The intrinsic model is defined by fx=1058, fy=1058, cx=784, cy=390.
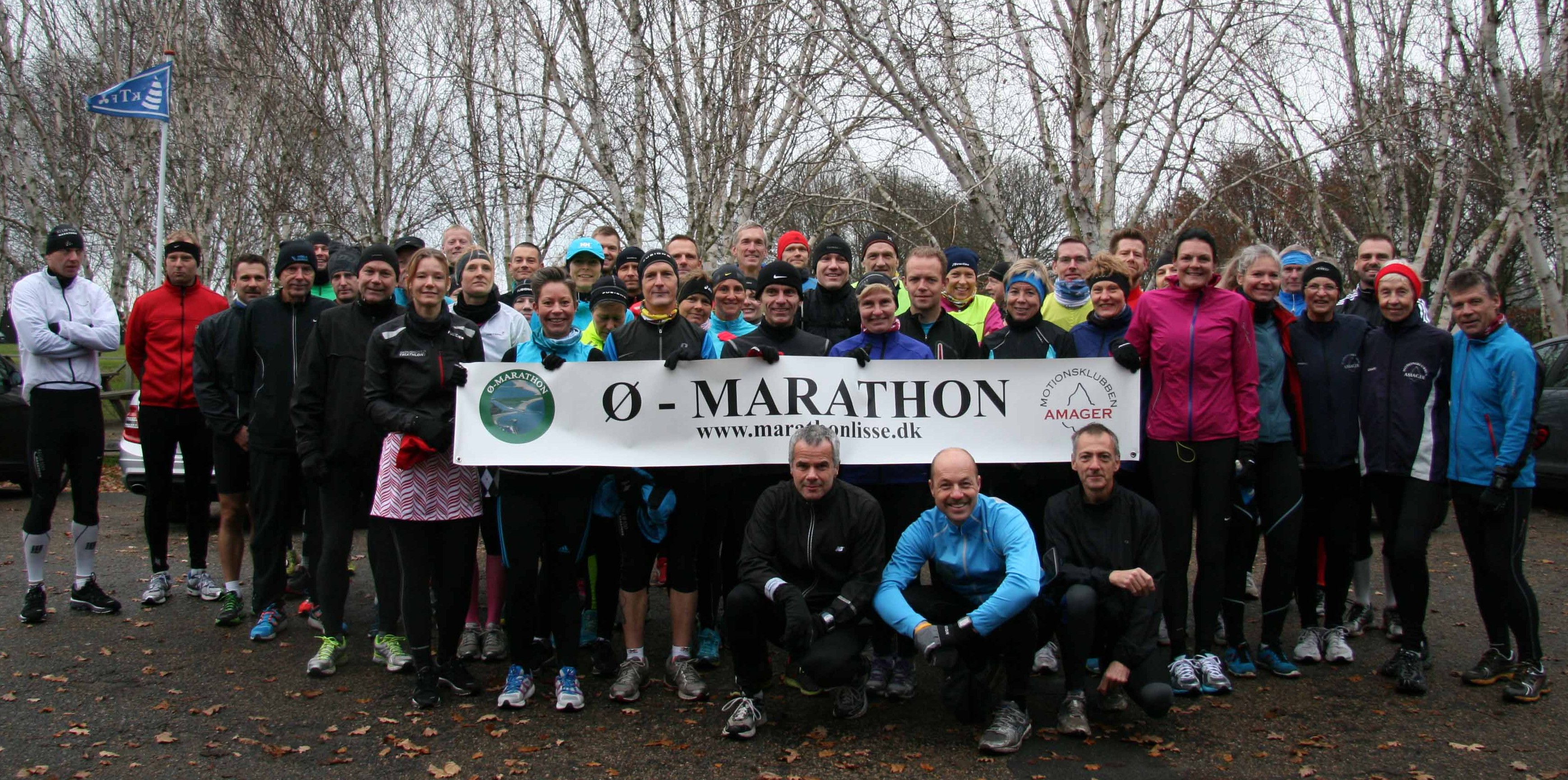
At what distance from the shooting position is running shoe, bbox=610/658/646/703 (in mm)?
4996

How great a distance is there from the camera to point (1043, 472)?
18.9 feet

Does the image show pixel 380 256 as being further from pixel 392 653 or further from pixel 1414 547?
pixel 1414 547

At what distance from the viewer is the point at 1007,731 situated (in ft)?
14.5

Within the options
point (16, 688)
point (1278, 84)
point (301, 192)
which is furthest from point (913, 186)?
point (16, 688)

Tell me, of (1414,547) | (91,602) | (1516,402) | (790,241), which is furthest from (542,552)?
(1516,402)

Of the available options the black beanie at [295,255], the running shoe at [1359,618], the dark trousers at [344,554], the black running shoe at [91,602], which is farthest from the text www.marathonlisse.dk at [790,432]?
the black running shoe at [91,602]

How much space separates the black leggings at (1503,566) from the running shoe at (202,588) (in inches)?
281

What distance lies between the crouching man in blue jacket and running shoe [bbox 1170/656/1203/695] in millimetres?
978

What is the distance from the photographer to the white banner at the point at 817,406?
5.44 metres

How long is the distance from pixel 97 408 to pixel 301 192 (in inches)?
849

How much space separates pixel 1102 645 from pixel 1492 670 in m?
2.06

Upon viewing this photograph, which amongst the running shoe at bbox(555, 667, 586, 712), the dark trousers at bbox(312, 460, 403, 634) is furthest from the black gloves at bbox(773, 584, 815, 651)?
the dark trousers at bbox(312, 460, 403, 634)

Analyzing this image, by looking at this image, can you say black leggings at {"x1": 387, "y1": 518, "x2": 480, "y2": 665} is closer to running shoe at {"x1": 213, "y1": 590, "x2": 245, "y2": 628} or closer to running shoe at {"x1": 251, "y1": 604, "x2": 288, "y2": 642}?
running shoe at {"x1": 251, "y1": 604, "x2": 288, "y2": 642}

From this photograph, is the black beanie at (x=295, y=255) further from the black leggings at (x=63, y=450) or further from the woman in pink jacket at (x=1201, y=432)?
the woman in pink jacket at (x=1201, y=432)
